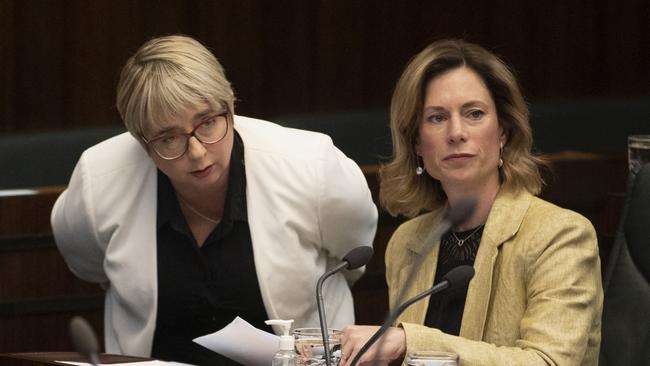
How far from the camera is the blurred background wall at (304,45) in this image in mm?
4730

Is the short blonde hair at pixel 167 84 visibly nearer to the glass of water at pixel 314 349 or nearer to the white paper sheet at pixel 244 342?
the white paper sheet at pixel 244 342

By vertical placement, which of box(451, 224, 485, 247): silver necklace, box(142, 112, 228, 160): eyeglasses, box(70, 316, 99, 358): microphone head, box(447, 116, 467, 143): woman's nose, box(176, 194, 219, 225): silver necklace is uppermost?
box(447, 116, 467, 143): woman's nose

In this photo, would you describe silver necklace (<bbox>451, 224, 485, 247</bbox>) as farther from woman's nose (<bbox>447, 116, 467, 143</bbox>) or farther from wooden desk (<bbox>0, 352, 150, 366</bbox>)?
wooden desk (<bbox>0, 352, 150, 366</bbox>)

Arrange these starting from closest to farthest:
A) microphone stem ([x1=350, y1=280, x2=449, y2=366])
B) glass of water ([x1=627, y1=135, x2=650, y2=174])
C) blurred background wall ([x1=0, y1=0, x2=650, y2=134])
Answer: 1. microphone stem ([x1=350, y1=280, x2=449, y2=366])
2. glass of water ([x1=627, y1=135, x2=650, y2=174])
3. blurred background wall ([x1=0, y1=0, x2=650, y2=134])

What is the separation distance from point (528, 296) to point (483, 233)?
0.17m

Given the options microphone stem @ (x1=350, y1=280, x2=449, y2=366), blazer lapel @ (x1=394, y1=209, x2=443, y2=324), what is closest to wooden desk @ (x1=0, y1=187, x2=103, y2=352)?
blazer lapel @ (x1=394, y1=209, x2=443, y2=324)

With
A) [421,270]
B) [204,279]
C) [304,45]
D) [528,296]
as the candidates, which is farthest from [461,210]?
[304,45]

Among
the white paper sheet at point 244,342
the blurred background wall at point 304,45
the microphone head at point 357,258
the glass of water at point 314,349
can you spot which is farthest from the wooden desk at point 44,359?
the blurred background wall at point 304,45

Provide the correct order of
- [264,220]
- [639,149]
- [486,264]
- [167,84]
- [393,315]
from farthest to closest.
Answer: [639,149]
[264,220]
[167,84]
[486,264]
[393,315]

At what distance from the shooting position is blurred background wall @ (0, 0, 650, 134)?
473cm

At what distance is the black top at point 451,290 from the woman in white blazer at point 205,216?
1.16ft

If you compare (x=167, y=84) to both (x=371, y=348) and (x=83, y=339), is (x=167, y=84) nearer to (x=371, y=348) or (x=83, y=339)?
(x=371, y=348)

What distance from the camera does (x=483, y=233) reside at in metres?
2.39

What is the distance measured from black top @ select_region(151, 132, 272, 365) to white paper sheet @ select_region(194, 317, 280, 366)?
Answer: 0.45m
